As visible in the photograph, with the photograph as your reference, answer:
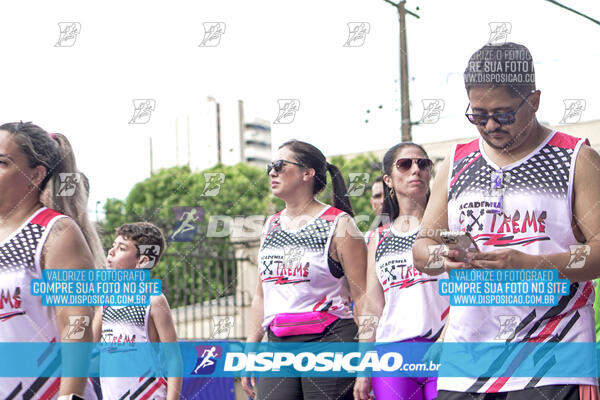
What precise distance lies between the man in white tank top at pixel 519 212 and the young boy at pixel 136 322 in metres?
2.13

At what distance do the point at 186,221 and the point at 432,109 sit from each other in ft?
7.91

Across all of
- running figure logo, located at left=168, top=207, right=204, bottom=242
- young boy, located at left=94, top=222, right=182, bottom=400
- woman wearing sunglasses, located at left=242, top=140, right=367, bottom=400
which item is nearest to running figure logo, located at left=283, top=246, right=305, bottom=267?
woman wearing sunglasses, located at left=242, top=140, right=367, bottom=400

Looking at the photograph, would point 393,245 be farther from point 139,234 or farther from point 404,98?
point 404,98

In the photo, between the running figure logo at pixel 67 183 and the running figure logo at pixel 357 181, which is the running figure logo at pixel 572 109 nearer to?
the running figure logo at pixel 357 181

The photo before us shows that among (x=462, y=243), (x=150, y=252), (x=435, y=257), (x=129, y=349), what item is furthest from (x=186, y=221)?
(x=462, y=243)

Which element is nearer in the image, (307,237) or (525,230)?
(525,230)

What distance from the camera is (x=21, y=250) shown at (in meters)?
3.06

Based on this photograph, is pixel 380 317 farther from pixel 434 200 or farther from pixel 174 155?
pixel 174 155

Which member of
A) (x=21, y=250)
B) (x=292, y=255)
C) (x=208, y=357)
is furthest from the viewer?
(x=208, y=357)

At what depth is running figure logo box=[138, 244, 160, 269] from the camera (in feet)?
15.9

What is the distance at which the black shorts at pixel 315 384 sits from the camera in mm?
4441

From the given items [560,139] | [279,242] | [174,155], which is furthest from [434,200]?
[174,155]

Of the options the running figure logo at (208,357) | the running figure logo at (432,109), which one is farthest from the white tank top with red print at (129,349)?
the running figure logo at (432,109)

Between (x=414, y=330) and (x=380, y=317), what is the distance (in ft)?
0.91
